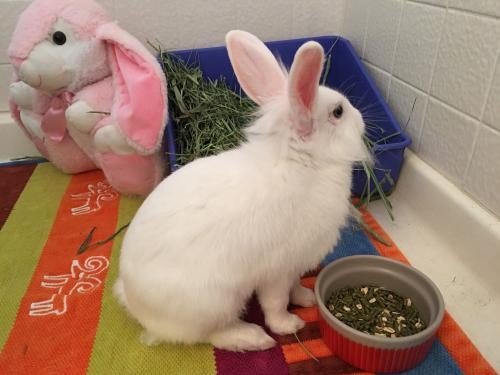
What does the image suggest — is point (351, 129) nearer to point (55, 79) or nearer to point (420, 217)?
point (420, 217)

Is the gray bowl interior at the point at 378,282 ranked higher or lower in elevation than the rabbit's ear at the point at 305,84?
lower

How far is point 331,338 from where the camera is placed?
3.05 feet

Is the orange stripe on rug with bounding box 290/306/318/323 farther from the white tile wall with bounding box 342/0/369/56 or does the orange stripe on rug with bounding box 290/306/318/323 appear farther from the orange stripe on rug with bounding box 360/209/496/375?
the white tile wall with bounding box 342/0/369/56

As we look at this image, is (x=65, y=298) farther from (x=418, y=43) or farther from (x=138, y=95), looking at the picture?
(x=418, y=43)

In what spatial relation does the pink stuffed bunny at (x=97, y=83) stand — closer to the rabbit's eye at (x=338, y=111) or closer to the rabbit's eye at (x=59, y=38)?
the rabbit's eye at (x=59, y=38)

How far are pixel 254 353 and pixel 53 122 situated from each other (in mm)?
1020

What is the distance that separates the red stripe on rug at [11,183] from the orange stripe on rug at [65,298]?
0.14 m

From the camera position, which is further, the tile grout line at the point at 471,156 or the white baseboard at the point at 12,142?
the white baseboard at the point at 12,142

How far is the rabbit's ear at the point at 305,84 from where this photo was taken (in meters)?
0.69

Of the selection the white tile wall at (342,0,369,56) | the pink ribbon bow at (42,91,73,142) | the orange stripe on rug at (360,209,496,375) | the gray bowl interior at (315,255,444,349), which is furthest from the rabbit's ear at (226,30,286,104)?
the white tile wall at (342,0,369,56)

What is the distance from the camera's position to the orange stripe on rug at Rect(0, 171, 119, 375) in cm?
98

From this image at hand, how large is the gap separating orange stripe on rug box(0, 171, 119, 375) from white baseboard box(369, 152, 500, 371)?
2.73 ft

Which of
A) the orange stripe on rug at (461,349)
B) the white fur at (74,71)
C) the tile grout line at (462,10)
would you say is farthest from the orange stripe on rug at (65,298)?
the tile grout line at (462,10)

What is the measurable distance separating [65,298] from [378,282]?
76cm
